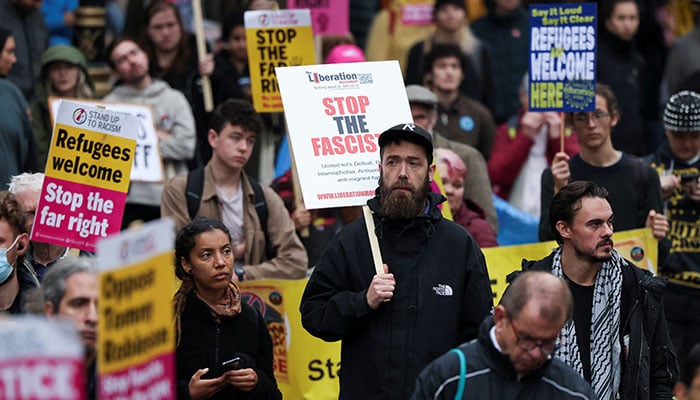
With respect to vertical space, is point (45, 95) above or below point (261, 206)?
above

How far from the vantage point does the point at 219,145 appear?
1033 centimetres

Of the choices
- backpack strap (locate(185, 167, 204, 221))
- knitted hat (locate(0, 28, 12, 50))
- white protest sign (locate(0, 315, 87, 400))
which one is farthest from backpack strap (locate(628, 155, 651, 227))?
white protest sign (locate(0, 315, 87, 400))

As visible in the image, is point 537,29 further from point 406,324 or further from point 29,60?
point 29,60

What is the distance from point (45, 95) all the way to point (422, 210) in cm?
585

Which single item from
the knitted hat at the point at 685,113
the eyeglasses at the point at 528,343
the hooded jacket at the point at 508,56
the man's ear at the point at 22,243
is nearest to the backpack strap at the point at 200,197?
the man's ear at the point at 22,243

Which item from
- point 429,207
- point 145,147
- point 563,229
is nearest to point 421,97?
point 145,147

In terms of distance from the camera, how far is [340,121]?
27.8 ft

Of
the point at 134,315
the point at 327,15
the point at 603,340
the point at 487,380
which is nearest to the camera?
the point at 134,315

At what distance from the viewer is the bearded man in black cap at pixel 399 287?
761 centimetres

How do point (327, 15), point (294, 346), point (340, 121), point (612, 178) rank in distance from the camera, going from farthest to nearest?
point (327, 15) < point (612, 178) < point (294, 346) < point (340, 121)

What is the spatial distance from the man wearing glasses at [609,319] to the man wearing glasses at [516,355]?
4.18 feet

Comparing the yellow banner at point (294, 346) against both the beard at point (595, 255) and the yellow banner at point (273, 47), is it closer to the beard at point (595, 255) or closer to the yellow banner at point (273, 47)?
the yellow banner at point (273, 47)

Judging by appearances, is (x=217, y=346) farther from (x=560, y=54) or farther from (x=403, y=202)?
(x=560, y=54)

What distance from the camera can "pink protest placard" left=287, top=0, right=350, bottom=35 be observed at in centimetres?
1254
